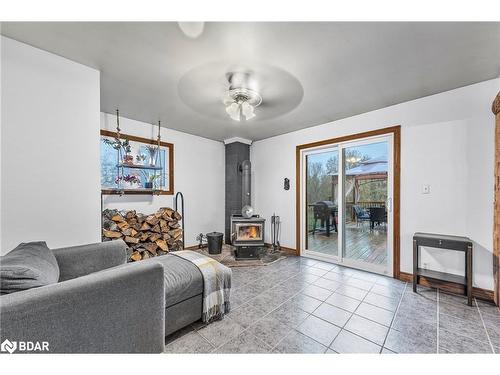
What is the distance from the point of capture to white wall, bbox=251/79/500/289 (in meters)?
2.18

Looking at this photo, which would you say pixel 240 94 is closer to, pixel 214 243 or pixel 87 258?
pixel 87 258

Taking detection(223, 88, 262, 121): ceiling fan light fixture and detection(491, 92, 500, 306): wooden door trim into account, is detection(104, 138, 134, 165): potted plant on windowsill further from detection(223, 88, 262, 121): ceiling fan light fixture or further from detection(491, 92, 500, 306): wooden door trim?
detection(491, 92, 500, 306): wooden door trim

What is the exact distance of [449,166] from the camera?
7.82 ft

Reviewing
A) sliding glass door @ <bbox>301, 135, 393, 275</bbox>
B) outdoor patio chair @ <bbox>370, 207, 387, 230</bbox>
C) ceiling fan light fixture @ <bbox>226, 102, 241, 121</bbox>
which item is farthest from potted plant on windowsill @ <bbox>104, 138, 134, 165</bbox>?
outdoor patio chair @ <bbox>370, 207, 387, 230</bbox>

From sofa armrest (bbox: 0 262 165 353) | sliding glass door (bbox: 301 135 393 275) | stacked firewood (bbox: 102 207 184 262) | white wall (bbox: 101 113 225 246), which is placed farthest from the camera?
white wall (bbox: 101 113 225 246)

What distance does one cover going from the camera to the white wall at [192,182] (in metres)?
3.39

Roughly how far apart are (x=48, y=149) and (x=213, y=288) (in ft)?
6.08

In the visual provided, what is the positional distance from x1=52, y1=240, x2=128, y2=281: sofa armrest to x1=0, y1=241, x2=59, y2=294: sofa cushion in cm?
26

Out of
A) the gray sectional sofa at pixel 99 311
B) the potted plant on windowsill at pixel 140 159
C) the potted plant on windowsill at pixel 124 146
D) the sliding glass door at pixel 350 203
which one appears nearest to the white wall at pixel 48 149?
the gray sectional sofa at pixel 99 311

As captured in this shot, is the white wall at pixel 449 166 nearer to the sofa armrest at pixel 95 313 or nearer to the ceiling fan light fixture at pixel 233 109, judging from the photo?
the ceiling fan light fixture at pixel 233 109

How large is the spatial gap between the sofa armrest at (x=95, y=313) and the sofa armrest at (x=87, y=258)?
0.77m
